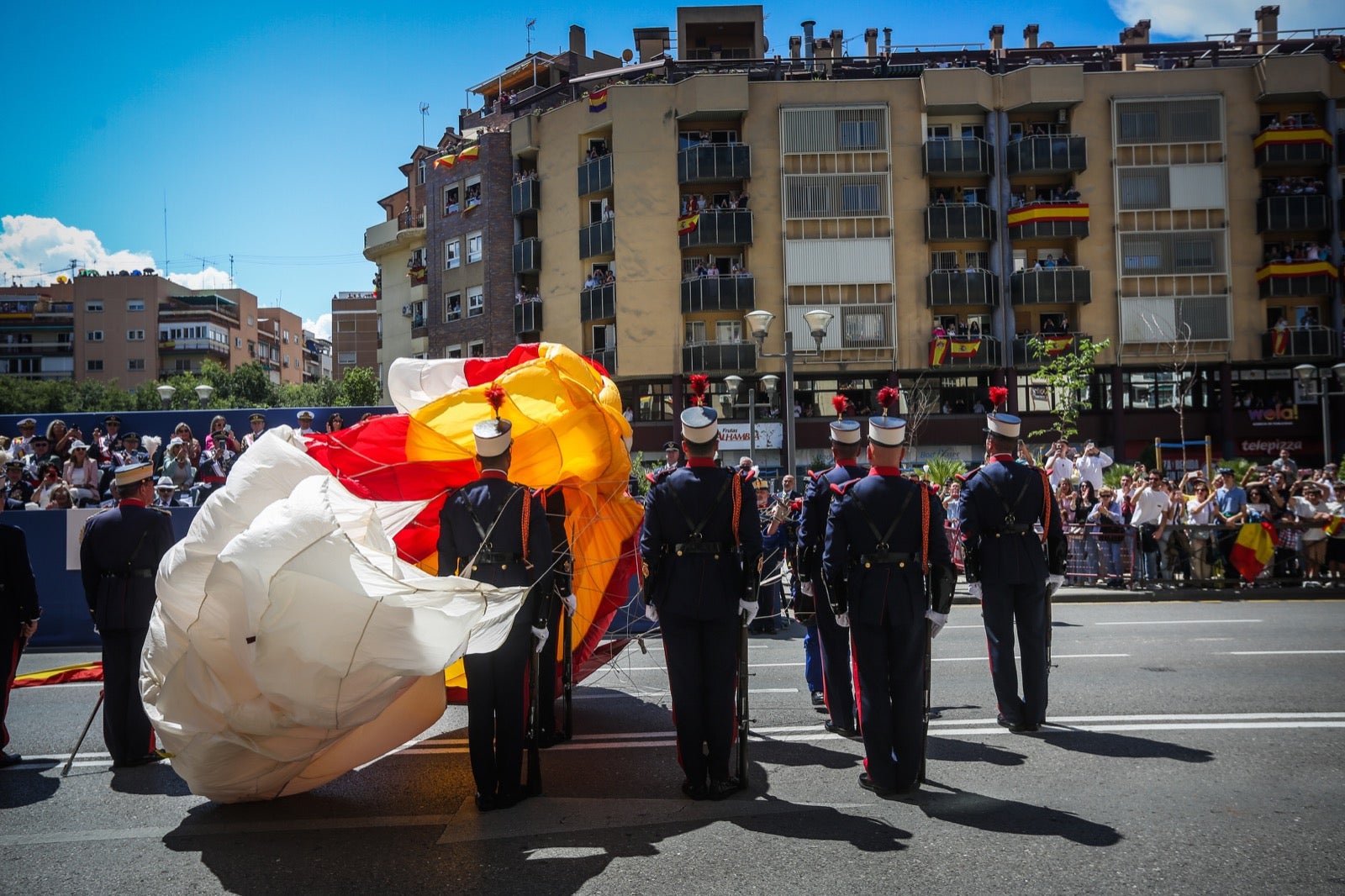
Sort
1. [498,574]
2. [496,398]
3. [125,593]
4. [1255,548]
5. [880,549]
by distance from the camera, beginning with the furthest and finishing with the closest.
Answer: [1255,548] → [125,593] → [496,398] → [880,549] → [498,574]

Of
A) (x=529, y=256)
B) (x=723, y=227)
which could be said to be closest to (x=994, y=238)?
(x=723, y=227)

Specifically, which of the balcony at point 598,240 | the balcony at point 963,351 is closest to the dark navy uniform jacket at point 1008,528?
the balcony at point 963,351

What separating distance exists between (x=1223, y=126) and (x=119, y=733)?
46.8 m

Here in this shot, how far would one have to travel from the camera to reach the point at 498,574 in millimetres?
6359

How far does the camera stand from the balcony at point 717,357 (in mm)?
42594

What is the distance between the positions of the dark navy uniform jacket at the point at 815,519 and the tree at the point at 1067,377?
26577 millimetres

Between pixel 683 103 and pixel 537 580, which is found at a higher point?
pixel 683 103

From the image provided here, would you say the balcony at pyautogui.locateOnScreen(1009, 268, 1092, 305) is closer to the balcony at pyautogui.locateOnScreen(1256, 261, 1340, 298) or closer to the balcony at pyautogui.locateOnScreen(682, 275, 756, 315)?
the balcony at pyautogui.locateOnScreen(1256, 261, 1340, 298)

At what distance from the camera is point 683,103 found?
4312 centimetres

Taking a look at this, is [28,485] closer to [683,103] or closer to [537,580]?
[537,580]

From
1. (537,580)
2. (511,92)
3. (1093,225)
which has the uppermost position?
(511,92)

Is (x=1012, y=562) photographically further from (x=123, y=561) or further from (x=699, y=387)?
(x=123, y=561)

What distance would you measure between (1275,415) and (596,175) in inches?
1189

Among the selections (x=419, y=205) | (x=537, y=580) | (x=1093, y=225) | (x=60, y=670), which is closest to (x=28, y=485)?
(x=60, y=670)
